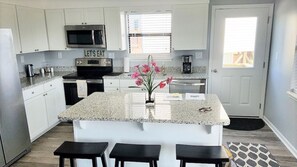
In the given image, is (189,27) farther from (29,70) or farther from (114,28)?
(29,70)

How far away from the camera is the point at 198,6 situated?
3844 mm

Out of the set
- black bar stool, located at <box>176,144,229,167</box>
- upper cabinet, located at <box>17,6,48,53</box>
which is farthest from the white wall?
upper cabinet, located at <box>17,6,48,53</box>

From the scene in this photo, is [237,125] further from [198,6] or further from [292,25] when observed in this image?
[198,6]

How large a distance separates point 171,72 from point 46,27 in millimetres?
2573

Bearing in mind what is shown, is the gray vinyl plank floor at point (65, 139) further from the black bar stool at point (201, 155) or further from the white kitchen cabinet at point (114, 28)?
the white kitchen cabinet at point (114, 28)

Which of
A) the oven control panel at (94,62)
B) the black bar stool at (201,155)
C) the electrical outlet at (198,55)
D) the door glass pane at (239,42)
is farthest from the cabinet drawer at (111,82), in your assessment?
the black bar stool at (201,155)

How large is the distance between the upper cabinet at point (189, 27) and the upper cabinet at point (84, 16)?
53.8 inches

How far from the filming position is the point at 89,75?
4.33m

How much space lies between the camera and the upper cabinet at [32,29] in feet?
11.8

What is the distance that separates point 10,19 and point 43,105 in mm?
1428

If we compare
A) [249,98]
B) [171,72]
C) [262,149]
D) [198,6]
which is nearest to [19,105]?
[171,72]

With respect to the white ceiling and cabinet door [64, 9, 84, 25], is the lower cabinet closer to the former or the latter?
cabinet door [64, 9, 84, 25]

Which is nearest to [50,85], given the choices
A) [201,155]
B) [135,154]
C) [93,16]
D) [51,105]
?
[51,105]

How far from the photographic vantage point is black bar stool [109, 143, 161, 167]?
1.83 meters
